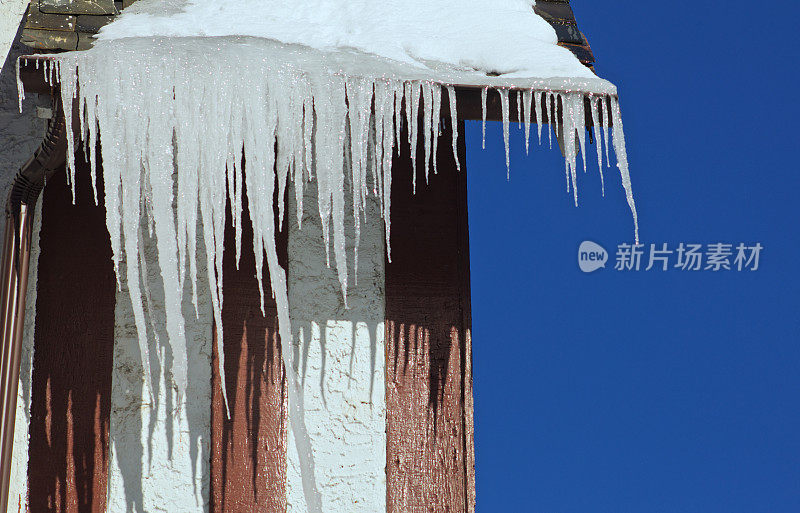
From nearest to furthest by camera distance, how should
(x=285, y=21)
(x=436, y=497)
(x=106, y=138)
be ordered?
(x=106, y=138) < (x=285, y=21) < (x=436, y=497)

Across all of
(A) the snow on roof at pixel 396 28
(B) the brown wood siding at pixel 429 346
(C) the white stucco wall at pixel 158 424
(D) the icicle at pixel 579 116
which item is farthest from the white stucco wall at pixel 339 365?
(D) the icicle at pixel 579 116

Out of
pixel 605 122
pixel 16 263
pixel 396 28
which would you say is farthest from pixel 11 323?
pixel 605 122

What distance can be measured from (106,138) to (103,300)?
885 millimetres

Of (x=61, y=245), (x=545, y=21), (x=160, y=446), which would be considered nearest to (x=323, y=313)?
(x=160, y=446)

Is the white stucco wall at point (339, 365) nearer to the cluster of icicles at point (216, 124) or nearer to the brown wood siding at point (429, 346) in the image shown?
the brown wood siding at point (429, 346)

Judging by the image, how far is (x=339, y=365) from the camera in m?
3.62

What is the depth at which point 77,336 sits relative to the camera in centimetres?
349

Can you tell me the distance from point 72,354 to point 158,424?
47cm

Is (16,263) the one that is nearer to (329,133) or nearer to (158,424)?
(158,424)

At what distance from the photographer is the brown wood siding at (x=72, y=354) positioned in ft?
11.0

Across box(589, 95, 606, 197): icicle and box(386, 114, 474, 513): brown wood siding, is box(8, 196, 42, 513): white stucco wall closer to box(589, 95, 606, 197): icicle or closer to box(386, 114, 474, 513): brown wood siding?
box(386, 114, 474, 513): brown wood siding

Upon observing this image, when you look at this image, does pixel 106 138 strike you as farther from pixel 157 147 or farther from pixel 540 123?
pixel 540 123

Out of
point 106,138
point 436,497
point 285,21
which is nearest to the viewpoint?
point 106,138

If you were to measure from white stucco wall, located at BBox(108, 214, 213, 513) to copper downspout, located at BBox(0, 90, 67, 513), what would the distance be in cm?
41
